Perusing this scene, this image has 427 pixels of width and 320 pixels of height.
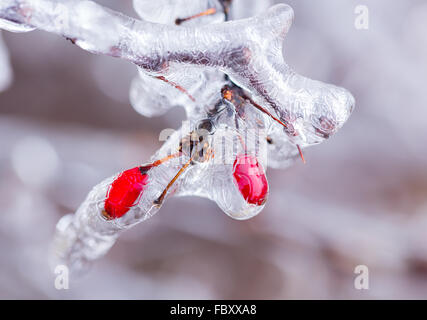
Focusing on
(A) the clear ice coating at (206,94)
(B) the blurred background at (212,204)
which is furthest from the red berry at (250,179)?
(B) the blurred background at (212,204)

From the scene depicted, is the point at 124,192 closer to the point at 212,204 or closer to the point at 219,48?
the point at 219,48

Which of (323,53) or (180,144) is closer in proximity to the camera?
(180,144)

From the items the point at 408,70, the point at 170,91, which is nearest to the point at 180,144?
the point at 170,91

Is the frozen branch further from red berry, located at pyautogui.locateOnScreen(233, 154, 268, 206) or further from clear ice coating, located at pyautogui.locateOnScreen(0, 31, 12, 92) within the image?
clear ice coating, located at pyautogui.locateOnScreen(0, 31, 12, 92)

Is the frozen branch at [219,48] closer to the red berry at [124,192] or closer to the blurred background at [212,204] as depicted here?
the red berry at [124,192]
